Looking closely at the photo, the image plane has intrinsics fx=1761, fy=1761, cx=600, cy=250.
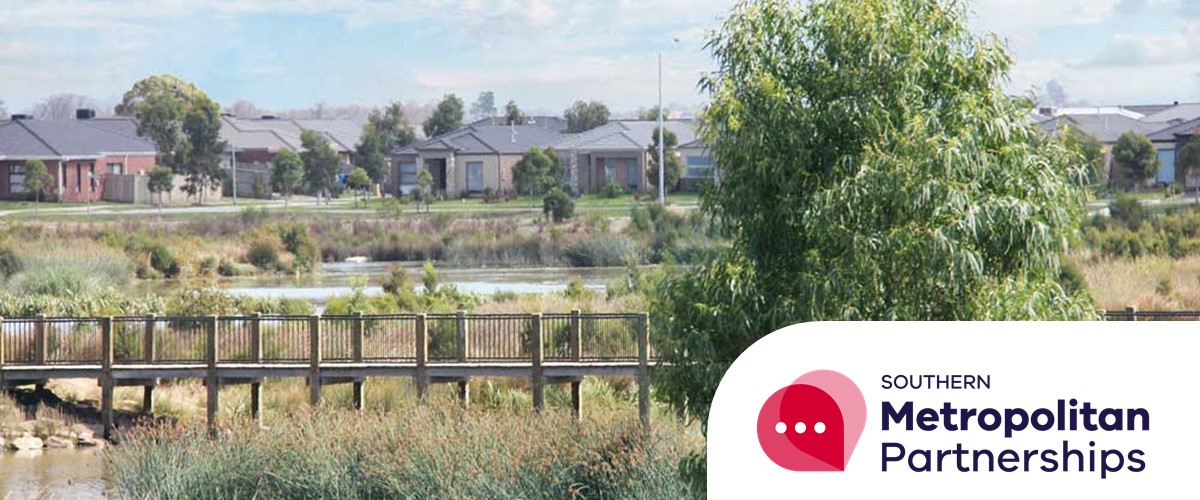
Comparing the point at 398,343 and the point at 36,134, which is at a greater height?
the point at 36,134

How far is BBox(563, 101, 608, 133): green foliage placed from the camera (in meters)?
105

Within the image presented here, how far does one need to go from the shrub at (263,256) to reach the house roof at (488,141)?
29.0 metres

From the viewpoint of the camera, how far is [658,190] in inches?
3223

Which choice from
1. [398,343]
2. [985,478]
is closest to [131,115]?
[398,343]

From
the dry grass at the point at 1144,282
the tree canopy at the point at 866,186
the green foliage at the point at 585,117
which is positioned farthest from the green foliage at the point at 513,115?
the tree canopy at the point at 866,186

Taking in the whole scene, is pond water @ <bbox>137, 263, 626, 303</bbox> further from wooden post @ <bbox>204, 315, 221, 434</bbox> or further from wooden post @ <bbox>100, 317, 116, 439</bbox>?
wooden post @ <bbox>204, 315, 221, 434</bbox>

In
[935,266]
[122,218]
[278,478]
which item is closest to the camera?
[935,266]

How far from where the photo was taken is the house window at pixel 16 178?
8356cm

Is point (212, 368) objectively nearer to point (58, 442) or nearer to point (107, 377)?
point (107, 377)

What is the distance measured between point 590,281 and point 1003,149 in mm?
40940

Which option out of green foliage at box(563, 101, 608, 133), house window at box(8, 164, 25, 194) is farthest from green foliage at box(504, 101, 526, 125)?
house window at box(8, 164, 25, 194)

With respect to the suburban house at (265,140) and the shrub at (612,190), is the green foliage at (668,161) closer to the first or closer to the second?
the shrub at (612,190)

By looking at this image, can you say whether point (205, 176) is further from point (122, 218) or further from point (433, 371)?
point (433, 371)

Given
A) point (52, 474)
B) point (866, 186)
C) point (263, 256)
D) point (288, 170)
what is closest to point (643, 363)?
point (52, 474)
